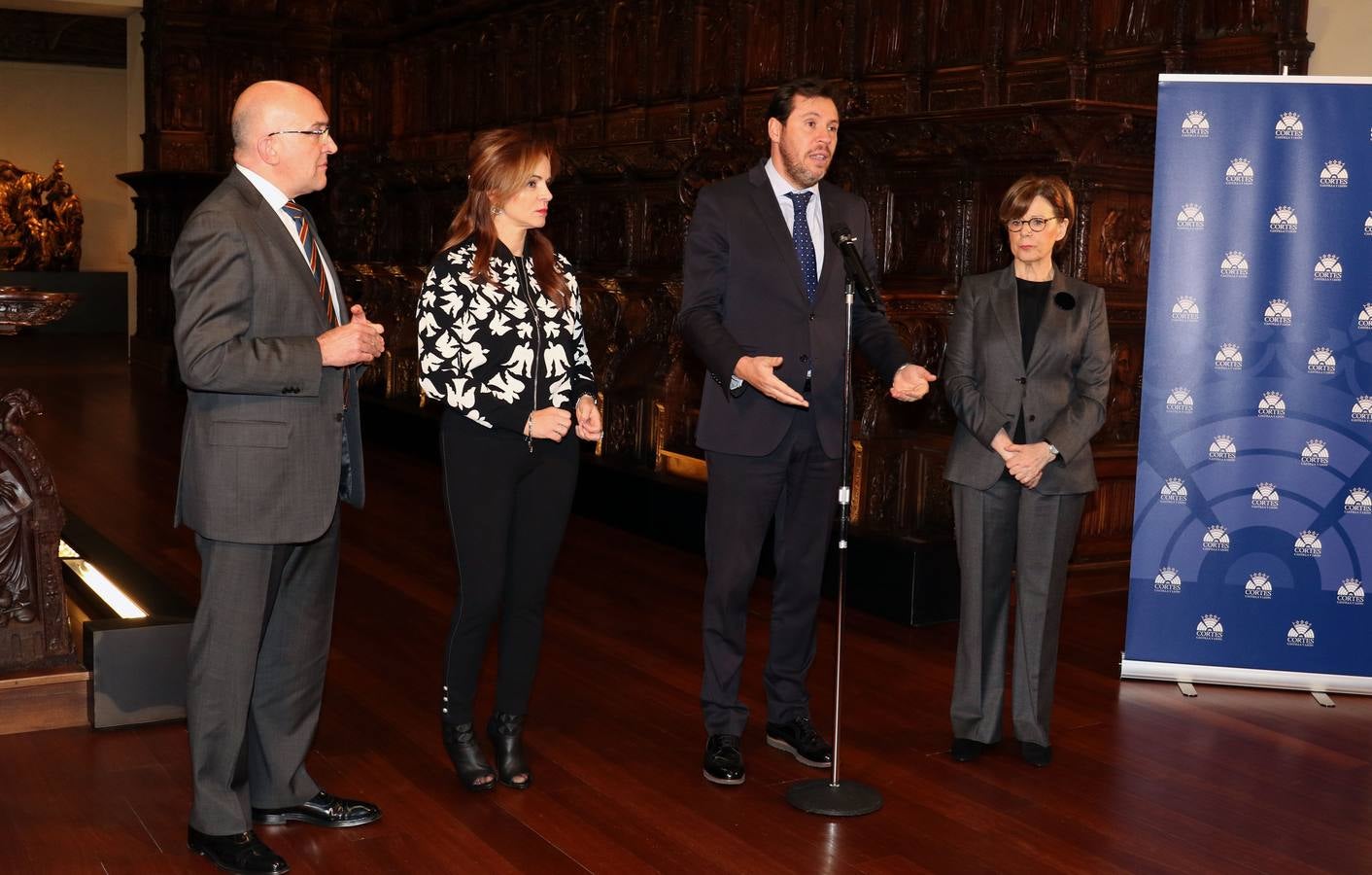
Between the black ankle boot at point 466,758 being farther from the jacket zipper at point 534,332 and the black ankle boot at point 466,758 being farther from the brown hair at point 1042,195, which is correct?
the brown hair at point 1042,195

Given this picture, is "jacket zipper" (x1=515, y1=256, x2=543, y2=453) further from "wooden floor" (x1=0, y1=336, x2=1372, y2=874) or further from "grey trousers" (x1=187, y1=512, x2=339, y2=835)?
"wooden floor" (x1=0, y1=336, x2=1372, y2=874)

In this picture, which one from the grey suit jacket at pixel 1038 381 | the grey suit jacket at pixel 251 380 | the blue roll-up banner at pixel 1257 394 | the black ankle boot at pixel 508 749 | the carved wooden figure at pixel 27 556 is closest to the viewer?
the grey suit jacket at pixel 251 380

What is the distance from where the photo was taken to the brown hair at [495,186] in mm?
3326

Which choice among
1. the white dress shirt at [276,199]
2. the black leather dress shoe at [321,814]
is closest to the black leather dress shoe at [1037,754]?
A: the black leather dress shoe at [321,814]

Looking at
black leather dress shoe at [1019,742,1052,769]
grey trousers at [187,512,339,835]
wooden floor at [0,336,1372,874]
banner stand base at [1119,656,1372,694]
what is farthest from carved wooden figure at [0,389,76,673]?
banner stand base at [1119,656,1372,694]

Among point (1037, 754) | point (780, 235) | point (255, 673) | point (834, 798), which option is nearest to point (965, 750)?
point (1037, 754)

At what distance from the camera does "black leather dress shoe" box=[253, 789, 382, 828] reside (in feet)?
11.0

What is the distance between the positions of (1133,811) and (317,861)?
Answer: 195cm

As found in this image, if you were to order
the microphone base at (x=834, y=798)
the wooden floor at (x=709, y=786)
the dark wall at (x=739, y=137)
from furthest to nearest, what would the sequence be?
the dark wall at (x=739, y=137) < the microphone base at (x=834, y=798) < the wooden floor at (x=709, y=786)

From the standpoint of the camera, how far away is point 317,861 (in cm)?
317

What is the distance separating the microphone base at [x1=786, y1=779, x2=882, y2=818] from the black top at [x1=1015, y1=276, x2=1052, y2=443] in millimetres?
1017

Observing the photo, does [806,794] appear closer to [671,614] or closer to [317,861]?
[317,861]

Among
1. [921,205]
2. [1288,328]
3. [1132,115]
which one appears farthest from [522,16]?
[1288,328]

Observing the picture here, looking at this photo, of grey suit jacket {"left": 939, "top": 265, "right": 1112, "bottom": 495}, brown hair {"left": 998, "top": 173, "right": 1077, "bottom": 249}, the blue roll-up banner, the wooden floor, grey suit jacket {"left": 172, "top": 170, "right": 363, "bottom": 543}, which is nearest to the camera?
grey suit jacket {"left": 172, "top": 170, "right": 363, "bottom": 543}
